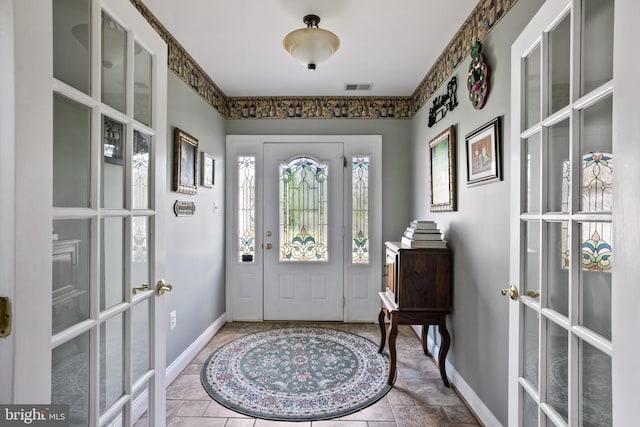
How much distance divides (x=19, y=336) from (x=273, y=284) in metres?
2.94

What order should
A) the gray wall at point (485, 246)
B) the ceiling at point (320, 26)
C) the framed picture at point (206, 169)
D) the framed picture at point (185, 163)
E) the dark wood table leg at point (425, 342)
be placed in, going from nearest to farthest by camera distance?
1. the gray wall at point (485, 246)
2. the ceiling at point (320, 26)
3. the framed picture at point (185, 163)
4. the dark wood table leg at point (425, 342)
5. the framed picture at point (206, 169)

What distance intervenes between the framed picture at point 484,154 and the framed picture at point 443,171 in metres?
0.23

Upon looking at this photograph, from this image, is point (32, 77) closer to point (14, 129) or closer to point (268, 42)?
point (14, 129)

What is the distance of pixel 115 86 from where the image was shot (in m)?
1.13

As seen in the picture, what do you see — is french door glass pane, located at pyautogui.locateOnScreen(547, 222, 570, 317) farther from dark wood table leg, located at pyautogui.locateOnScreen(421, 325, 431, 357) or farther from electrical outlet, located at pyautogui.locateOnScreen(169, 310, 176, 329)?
electrical outlet, located at pyautogui.locateOnScreen(169, 310, 176, 329)

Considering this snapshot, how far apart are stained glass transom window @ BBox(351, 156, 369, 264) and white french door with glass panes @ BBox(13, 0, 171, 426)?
95.3 inches

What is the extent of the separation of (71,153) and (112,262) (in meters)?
0.39

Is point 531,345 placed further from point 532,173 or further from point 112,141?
point 112,141

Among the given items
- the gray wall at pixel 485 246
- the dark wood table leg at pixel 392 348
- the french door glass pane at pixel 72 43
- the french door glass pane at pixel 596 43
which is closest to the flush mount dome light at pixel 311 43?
the gray wall at pixel 485 246

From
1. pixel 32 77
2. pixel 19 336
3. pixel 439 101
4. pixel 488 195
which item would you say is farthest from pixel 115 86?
pixel 439 101

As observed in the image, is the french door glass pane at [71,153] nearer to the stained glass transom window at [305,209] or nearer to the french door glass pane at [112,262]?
the french door glass pane at [112,262]

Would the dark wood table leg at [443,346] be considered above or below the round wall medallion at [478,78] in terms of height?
below

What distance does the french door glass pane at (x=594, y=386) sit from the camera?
86cm

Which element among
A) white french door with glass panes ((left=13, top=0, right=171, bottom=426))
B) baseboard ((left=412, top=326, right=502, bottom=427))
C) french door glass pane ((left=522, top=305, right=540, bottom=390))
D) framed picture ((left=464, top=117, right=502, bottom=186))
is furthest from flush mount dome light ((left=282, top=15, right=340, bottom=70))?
baseboard ((left=412, top=326, right=502, bottom=427))
